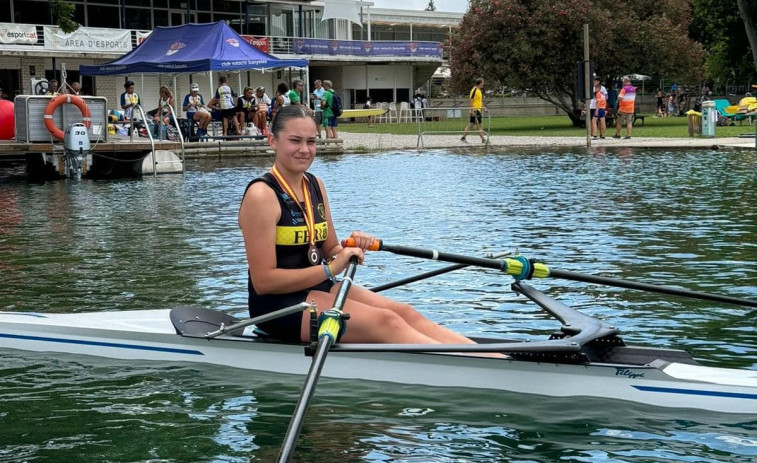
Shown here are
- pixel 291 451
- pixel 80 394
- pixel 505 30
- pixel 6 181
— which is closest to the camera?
pixel 291 451

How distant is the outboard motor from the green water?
1494 mm

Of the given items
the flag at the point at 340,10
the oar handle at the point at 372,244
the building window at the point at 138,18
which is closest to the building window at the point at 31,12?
the building window at the point at 138,18

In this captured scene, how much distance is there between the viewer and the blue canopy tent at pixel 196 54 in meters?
29.3

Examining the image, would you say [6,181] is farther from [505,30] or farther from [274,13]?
[274,13]

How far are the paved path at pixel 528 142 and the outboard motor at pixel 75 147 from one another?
10.2 m

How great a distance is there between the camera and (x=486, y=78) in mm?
43656

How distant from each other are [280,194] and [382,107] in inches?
2208

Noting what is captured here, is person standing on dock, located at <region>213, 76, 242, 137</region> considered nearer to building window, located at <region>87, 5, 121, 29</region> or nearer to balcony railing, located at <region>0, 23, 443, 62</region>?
balcony railing, located at <region>0, 23, 443, 62</region>

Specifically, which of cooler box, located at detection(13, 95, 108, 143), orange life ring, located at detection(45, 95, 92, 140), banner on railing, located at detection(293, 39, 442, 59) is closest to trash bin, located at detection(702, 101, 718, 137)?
cooler box, located at detection(13, 95, 108, 143)

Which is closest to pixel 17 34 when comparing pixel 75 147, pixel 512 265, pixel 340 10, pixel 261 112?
pixel 261 112

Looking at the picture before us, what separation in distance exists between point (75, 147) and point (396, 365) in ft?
58.9

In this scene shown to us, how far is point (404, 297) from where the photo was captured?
31.3ft

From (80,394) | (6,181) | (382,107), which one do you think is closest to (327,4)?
(382,107)

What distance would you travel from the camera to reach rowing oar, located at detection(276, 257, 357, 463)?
464 centimetres
